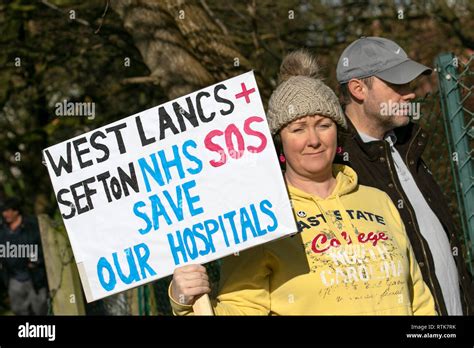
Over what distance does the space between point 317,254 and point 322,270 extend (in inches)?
2.2

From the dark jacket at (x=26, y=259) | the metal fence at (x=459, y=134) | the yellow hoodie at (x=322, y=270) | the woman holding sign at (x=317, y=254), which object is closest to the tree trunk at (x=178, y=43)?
the metal fence at (x=459, y=134)

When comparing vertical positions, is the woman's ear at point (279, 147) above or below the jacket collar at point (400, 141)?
below

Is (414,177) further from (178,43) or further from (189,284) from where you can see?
(178,43)

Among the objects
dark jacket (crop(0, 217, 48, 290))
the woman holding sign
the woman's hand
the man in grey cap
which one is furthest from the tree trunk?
the woman's hand

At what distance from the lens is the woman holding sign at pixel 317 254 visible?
3652mm

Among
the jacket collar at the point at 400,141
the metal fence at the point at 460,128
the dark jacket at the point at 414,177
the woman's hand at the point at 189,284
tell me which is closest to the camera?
the woman's hand at the point at 189,284

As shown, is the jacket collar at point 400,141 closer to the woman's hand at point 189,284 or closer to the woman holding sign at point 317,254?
the woman holding sign at point 317,254

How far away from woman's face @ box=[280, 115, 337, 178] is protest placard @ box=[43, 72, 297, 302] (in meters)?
0.11

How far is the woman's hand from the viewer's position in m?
3.53

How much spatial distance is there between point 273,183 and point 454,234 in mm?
1120

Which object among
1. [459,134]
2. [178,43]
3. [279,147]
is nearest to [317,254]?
[279,147]

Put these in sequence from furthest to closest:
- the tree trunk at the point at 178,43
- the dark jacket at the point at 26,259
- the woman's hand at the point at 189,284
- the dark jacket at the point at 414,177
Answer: the dark jacket at the point at 26,259, the tree trunk at the point at 178,43, the dark jacket at the point at 414,177, the woman's hand at the point at 189,284

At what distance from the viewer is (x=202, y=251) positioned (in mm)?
3703

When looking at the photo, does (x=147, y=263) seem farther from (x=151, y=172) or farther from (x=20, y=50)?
(x=20, y=50)
